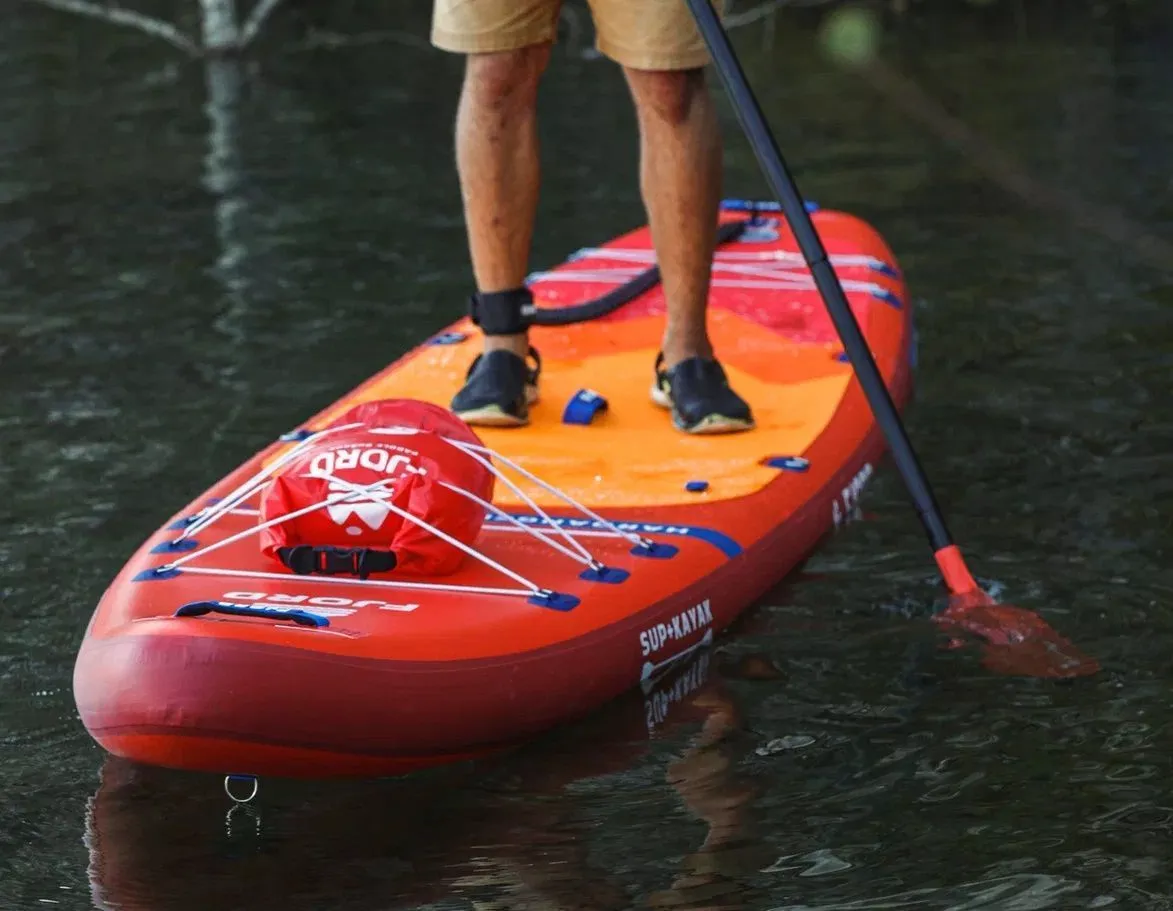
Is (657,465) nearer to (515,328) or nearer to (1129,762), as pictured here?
(515,328)

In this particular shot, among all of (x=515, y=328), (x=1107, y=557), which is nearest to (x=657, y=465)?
(x=515, y=328)

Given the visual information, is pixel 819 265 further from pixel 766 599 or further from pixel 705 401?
pixel 766 599

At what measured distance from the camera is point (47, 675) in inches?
136

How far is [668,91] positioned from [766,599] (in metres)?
0.99

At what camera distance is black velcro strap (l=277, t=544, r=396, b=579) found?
3.17 m

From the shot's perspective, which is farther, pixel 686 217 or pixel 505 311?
pixel 505 311

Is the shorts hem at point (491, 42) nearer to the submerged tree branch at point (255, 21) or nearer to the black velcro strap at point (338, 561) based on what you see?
the black velcro strap at point (338, 561)

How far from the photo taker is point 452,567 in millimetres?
3246

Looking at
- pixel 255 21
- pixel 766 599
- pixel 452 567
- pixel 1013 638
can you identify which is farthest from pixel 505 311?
pixel 255 21

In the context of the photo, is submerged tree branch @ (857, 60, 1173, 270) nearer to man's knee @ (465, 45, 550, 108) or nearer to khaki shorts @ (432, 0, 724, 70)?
khaki shorts @ (432, 0, 724, 70)

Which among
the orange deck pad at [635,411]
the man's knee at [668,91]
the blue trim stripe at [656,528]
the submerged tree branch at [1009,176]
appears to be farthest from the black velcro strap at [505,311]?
the submerged tree branch at [1009,176]

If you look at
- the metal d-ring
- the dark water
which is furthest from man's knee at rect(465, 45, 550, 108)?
the metal d-ring

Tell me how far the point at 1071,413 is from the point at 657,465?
137 centimetres

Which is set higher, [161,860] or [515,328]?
[515,328]
